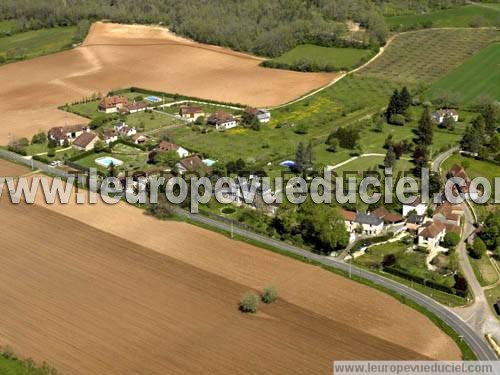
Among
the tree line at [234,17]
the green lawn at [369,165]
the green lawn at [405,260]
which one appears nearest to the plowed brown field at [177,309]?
the green lawn at [405,260]

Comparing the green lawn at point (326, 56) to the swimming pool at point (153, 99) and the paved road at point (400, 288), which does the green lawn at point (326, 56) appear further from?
→ the paved road at point (400, 288)

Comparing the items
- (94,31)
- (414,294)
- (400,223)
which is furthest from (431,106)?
(94,31)

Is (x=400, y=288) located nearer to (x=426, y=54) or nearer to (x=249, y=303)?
(x=249, y=303)

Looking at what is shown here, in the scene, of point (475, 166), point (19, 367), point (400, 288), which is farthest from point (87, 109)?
point (19, 367)

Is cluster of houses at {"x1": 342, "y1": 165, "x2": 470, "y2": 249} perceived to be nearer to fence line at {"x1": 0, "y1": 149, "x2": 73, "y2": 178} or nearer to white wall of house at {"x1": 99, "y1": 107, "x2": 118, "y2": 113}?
fence line at {"x1": 0, "y1": 149, "x2": 73, "y2": 178}

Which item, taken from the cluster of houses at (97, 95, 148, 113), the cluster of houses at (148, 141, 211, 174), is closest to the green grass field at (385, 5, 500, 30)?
the cluster of houses at (97, 95, 148, 113)
